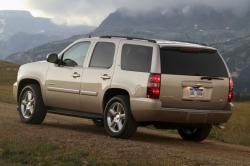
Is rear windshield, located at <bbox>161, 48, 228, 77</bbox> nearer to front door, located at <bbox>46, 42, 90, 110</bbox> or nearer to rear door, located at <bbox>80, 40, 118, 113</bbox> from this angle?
rear door, located at <bbox>80, 40, 118, 113</bbox>

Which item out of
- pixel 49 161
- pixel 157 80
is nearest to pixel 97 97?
pixel 157 80

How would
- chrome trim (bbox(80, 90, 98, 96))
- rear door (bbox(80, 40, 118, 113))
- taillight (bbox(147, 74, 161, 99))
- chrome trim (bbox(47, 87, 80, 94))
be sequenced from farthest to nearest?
chrome trim (bbox(47, 87, 80, 94))
chrome trim (bbox(80, 90, 98, 96))
rear door (bbox(80, 40, 118, 113))
taillight (bbox(147, 74, 161, 99))

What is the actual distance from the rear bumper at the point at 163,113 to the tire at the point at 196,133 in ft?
3.96

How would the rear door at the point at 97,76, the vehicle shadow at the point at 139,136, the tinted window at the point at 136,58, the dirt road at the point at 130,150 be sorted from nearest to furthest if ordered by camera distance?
the dirt road at the point at 130,150
the tinted window at the point at 136,58
the rear door at the point at 97,76
the vehicle shadow at the point at 139,136

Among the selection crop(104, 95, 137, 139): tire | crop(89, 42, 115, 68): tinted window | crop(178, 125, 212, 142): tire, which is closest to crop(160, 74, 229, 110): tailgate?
crop(104, 95, 137, 139): tire

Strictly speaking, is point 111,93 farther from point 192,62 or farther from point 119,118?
point 192,62

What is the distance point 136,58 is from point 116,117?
1223mm

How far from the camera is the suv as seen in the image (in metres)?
10.3

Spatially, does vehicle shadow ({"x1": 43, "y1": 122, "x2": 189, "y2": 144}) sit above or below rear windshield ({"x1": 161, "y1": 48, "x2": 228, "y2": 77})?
below

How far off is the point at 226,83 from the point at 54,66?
156 inches

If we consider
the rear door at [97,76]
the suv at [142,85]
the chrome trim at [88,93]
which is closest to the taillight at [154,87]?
the suv at [142,85]

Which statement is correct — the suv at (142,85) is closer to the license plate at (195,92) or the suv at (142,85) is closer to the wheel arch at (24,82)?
the license plate at (195,92)

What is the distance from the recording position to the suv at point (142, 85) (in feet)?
33.9

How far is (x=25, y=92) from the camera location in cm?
1314
